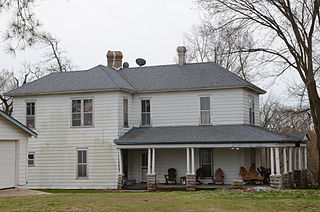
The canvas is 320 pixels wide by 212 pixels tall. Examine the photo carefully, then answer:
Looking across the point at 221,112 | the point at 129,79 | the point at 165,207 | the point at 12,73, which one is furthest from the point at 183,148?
the point at 12,73

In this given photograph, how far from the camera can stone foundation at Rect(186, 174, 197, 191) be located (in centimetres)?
2461

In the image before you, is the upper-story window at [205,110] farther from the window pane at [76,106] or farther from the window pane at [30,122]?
the window pane at [30,122]

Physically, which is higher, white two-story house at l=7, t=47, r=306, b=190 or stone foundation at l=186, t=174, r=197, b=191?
white two-story house at l=7, t=47, r=306, b=190

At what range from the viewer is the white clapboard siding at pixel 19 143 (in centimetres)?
2108

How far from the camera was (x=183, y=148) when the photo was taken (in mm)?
26078

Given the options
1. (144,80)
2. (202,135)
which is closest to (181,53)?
(144,80)

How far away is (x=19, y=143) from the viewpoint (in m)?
21.8

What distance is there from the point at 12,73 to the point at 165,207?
3869cm

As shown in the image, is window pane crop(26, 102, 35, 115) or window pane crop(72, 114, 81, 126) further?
window pane crop(26, 102, 35, 115)

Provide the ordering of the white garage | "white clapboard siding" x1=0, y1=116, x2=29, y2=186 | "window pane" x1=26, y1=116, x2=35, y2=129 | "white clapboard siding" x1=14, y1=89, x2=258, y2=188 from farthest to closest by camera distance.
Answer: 1. "window pane" x1=26, y1=116, x2=35, y2=129
2. "white clapboard siding" x1=14, y1=89, x2=258, y2=188
3. "white clapboard siding" x1=0, y1=116, x2=29, y2=186
4. the white garage

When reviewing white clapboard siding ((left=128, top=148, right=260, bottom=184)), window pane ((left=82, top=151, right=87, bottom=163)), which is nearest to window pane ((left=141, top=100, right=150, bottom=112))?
white clapboard siding ((left=128, top=148, right=260, bottom=184))

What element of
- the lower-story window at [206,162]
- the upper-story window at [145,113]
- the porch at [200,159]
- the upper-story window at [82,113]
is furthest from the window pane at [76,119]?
the lower-story window at [206,162]

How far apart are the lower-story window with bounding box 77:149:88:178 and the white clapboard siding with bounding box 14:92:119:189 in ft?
0.76

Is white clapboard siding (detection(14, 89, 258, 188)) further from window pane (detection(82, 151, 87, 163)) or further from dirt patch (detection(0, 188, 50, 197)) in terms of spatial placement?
dirt patch (detection(0, 188, 50, 197))
